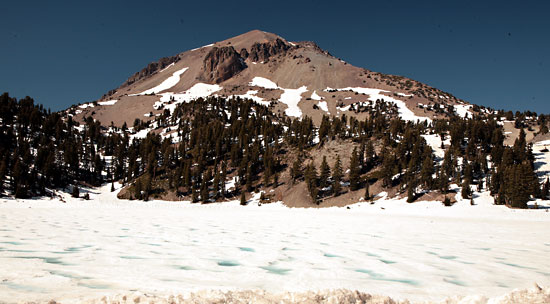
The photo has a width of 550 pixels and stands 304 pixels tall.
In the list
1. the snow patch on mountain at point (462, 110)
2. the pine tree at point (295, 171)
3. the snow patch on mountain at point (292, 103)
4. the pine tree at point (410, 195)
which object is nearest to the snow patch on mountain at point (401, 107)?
the snow patch on mountain at point (462, 110)

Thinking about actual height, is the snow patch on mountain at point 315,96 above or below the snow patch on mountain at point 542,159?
above

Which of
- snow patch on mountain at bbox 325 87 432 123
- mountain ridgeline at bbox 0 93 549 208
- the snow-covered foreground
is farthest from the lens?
snow patch on mountain at bbox 325 87 432 123

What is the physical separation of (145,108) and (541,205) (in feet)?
652

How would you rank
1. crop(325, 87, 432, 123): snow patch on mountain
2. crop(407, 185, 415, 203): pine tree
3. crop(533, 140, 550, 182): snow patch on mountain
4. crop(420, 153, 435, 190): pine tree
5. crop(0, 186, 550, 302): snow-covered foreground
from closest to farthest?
crop(0, 186, 550, 302): snow-covered foreground
crop(407, 185, 415, 203): pine tree
crop(420, 153, 435, 190): pine tree
crop(533, 140, 550, 182): snow patch on mountain
crop(325, 87, 432, 123): snow patch on mountain

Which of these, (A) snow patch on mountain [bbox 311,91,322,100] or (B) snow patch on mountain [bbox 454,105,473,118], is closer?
(B) snow patch on mountain [bbox 454,105,473,118]

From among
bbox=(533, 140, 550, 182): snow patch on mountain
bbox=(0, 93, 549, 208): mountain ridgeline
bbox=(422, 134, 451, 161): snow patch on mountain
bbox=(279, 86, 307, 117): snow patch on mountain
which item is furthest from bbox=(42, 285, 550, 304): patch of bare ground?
bbox=(279, 86, 307, 117): snow patch on mountain

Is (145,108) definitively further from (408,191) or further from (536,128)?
(536,128)

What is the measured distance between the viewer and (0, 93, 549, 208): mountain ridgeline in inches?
2181

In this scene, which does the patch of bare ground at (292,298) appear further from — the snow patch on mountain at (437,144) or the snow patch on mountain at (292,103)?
the snow patch on mountain at (292,103)

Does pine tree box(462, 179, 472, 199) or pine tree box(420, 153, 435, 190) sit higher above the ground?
pine tree box(420, 153, 435, 190)

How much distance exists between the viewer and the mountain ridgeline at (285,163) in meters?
55.4

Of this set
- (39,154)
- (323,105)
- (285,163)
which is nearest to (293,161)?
(285,163)

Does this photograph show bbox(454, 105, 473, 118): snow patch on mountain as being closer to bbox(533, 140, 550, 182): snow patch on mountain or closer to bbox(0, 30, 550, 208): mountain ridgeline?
bbox(0, 30, 550, 208): mountain ridgeline

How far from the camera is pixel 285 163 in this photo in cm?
7800
